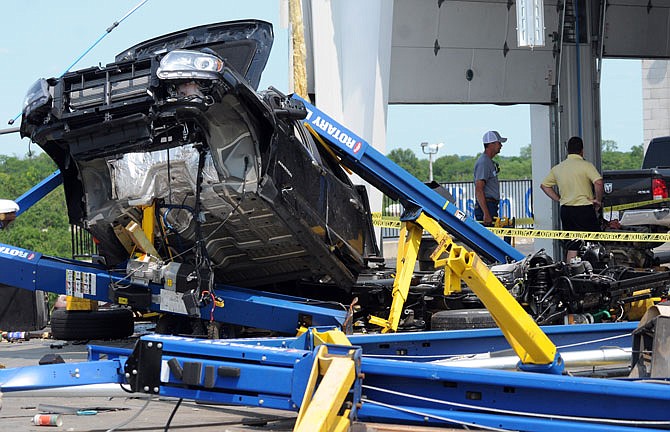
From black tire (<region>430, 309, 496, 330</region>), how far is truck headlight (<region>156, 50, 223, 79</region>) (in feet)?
9.14

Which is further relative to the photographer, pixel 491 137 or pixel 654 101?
pixel 654 101

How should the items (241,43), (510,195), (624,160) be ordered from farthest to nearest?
1. (624,160)
2. (510,195)
3. (241,43)

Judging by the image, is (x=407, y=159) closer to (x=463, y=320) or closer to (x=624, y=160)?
(x=624, y=160)

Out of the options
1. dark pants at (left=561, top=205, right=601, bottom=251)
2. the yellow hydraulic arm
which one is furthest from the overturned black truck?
dark pants at (left=561, top=205, right=601, bottom=251)

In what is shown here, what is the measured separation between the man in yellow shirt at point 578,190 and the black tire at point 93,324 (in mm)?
5248

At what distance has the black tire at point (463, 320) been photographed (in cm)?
825

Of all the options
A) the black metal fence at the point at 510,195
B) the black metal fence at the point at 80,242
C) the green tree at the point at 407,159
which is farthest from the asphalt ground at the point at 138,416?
the green tree at the point at 407,159

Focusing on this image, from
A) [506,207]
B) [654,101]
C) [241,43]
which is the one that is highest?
[654,101]

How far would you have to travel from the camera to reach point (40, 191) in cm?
921

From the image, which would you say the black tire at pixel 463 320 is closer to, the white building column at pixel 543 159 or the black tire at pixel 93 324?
the black tire at pixel 93 324

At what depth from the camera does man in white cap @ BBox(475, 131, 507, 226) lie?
13.9 meters

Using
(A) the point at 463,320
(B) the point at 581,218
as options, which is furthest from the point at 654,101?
(A) the point at 463,320

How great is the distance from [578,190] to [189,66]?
248 inches

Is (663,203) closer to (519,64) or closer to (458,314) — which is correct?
(519,64)
